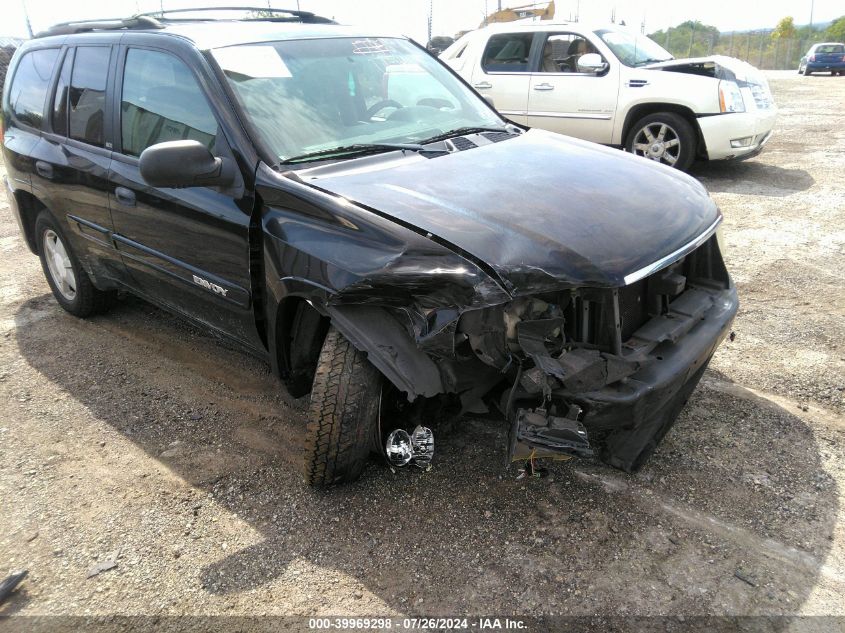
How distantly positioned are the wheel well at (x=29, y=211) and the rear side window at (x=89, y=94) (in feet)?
3.21

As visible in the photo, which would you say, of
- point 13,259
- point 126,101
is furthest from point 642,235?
point 13,259

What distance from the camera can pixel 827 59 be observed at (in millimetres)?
25547

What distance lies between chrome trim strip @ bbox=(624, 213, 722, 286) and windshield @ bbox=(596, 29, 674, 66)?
5.82 meters

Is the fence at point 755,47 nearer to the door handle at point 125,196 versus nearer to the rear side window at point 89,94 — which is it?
the rear side window at point 89,94

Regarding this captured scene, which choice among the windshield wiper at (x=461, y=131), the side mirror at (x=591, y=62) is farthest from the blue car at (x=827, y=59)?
the windshield wiper at (x=461, y=131)

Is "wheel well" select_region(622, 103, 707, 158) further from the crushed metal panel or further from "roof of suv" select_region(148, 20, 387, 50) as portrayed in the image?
the crushed metal panel

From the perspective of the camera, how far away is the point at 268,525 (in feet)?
9.05

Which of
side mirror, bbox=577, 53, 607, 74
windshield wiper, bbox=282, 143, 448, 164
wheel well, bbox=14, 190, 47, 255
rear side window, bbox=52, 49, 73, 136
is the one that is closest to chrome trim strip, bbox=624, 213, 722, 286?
windshield wiper, bbox=282, 143, 448, 164

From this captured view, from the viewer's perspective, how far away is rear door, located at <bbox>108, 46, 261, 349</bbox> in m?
3.04

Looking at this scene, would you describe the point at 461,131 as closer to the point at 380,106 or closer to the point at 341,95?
the point at 380,106

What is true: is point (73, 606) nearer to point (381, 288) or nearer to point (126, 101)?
point (381, 288)

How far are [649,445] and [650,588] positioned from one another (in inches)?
25.0

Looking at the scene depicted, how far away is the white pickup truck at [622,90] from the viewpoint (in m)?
7.46

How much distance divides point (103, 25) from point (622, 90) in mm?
5780
